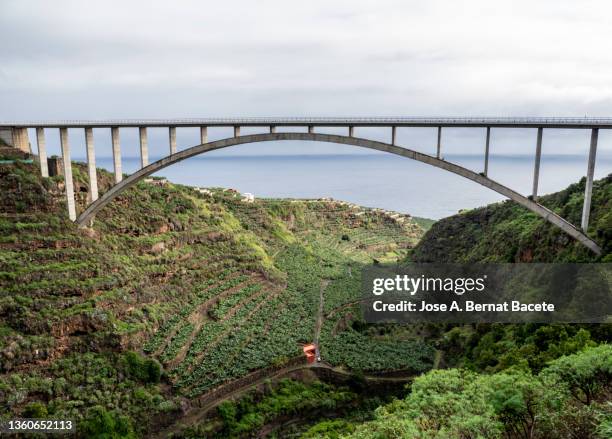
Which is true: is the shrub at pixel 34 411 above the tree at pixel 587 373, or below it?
below

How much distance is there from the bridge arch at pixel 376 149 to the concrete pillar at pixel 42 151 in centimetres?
310

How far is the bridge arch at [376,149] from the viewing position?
639 inches

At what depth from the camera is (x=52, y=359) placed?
15.0m

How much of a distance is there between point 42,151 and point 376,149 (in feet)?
55.2

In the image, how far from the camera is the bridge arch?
16.2m

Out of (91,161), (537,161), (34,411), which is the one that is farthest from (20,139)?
(537,161)

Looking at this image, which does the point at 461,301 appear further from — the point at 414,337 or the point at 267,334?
the point at 267,334

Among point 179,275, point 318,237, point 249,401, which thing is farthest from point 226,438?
point 318,237

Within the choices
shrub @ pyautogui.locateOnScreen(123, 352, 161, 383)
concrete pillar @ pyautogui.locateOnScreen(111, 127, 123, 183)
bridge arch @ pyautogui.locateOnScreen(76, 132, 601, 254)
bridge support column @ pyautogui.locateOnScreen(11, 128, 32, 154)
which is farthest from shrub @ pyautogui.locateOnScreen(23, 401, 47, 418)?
bridge support column @ pyautogui.locateOnScreen(11, 128, 32, 154)

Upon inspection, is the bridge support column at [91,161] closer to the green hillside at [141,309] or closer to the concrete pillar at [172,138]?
the green hillside at [141,309]

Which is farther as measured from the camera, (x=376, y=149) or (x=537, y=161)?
(x=376, y=149)

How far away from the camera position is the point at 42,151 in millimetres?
20094

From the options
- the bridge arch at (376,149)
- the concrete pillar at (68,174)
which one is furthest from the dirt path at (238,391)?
the concrete pillar at (68,174)

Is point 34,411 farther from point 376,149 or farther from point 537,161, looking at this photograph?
point 537,161
